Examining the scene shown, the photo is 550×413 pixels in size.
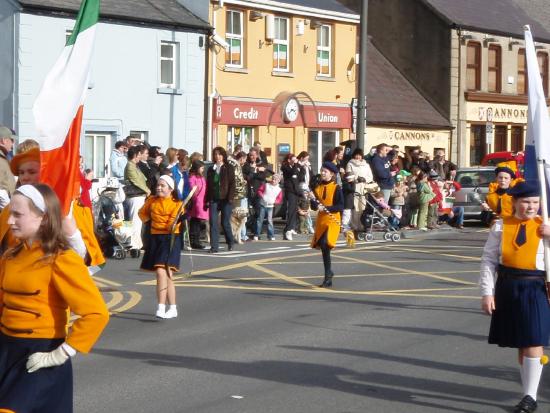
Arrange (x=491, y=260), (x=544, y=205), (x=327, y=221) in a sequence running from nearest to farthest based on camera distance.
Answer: (x=544, y=205) < (x=491, y=260) < (x=327, y=221)

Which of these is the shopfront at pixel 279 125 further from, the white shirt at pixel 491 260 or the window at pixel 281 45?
the white shirt at pixel 491 260

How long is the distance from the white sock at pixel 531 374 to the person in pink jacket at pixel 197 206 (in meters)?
13.3

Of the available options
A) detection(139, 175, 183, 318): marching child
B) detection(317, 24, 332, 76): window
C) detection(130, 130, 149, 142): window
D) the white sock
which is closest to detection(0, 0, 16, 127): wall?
detection(130, 130, 149, 142): window

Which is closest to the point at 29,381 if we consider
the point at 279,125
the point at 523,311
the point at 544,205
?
the point at 544,205

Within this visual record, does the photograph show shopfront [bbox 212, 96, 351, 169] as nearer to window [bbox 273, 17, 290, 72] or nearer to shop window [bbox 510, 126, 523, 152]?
window [bbox 273, 17, 290, 72]

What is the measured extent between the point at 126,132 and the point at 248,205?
Result: 8.08 meters

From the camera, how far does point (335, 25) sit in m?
38.3

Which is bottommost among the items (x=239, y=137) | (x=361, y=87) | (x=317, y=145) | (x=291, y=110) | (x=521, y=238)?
(x=521, y=238)

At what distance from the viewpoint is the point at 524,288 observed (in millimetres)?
8398

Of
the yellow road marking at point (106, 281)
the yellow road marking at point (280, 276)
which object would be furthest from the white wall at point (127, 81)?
the yellow road marking at point (106, 281)

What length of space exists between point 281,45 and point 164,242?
2401cm

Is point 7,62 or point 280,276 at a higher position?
point 7,62

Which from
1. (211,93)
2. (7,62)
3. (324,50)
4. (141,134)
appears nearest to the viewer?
(7,62)

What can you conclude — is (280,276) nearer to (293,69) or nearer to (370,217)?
(370,217)
